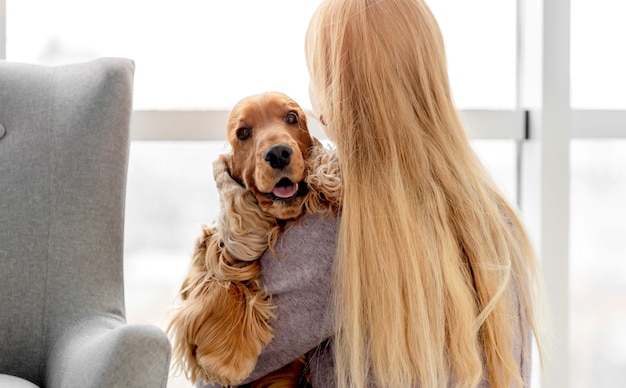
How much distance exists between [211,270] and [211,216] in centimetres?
73

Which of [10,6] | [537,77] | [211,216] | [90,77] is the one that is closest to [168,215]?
[211,216]

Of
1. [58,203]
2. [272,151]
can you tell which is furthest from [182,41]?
[272,151]

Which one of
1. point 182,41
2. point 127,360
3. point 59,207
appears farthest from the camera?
point 182,41

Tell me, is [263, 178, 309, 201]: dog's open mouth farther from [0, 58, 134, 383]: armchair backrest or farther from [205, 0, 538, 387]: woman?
[0, 58, 134, 383]: armchair backrest

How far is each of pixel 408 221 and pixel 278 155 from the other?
228mm

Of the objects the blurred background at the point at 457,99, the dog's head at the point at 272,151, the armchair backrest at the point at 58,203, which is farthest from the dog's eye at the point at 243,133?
the blurred background at the point at 457,99

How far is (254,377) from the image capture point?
1.13 m

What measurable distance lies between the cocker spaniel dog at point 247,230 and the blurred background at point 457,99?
61cm

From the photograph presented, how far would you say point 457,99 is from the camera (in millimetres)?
1865

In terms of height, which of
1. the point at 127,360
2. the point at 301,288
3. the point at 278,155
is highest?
the point at 278,155

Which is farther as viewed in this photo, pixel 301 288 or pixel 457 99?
pixel 457 99

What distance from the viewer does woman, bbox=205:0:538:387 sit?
1.08m

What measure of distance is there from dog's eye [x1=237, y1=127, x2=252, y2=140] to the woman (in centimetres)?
14

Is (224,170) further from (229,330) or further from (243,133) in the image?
(229,330)
